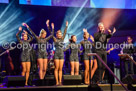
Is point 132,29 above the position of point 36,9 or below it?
below

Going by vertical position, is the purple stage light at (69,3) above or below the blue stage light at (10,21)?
above

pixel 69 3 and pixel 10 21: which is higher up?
pixel 69 3

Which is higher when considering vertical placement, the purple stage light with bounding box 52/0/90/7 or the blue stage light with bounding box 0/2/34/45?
the purple stage light with bounding box 52/0/90/7

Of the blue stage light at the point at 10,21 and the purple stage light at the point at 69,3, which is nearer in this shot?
the blue stage light at the point at 10,21

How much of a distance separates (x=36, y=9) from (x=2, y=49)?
2.55 meters

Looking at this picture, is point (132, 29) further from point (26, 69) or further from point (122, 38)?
point (26, 69)

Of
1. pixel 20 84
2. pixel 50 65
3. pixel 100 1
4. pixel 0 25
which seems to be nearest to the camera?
pixel 20 84

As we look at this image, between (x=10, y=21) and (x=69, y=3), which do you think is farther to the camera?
(x=69, y=3)

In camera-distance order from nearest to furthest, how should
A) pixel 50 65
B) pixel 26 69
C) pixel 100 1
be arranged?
1. pixel 26 69
2. pixel 50 65
3. pixel 100 1

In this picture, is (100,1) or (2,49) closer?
(2,49)

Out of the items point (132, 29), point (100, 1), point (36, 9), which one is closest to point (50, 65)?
point (36, 9)

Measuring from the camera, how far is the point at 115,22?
388 inches

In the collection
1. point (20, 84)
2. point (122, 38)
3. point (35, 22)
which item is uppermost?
point (35, 22)

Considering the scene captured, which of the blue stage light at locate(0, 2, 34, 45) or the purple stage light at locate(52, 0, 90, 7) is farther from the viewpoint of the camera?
the purple stage light at locate(52, 0, 90, 7)
